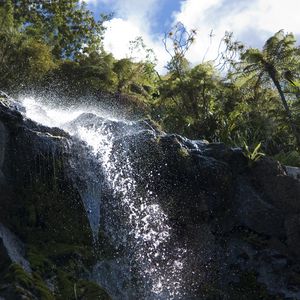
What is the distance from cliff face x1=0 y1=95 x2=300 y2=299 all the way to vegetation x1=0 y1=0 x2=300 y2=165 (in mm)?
4332

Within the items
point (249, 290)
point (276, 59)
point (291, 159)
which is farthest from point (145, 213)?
point (276, 59)

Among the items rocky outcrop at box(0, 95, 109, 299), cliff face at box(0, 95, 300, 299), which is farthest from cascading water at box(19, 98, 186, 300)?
rocky outcrop at box(0, 95, 109, 299)

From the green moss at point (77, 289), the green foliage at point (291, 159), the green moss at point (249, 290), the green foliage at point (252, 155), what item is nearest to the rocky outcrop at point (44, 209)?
the green moss at point (77, 289)

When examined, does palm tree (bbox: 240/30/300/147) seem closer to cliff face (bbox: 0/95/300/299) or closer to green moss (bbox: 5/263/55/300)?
cliff face (bbox: 0/95/300/299)

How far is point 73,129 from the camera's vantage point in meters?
12.8

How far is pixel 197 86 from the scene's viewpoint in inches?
815

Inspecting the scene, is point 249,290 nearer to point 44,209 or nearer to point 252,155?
point 252,155

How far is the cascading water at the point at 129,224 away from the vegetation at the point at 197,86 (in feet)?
19.8

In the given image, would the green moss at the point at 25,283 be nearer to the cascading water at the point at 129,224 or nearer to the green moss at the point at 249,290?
the cascading water at the point at 129,224

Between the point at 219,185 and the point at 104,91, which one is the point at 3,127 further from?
the point at 104,91

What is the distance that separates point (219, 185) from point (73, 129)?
12.8ft

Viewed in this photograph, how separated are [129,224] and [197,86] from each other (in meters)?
10.7

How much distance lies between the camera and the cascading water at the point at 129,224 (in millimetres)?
10422

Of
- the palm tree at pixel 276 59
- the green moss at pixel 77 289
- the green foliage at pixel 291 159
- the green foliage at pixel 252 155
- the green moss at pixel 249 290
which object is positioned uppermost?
the palm tree at pixel 276 59
